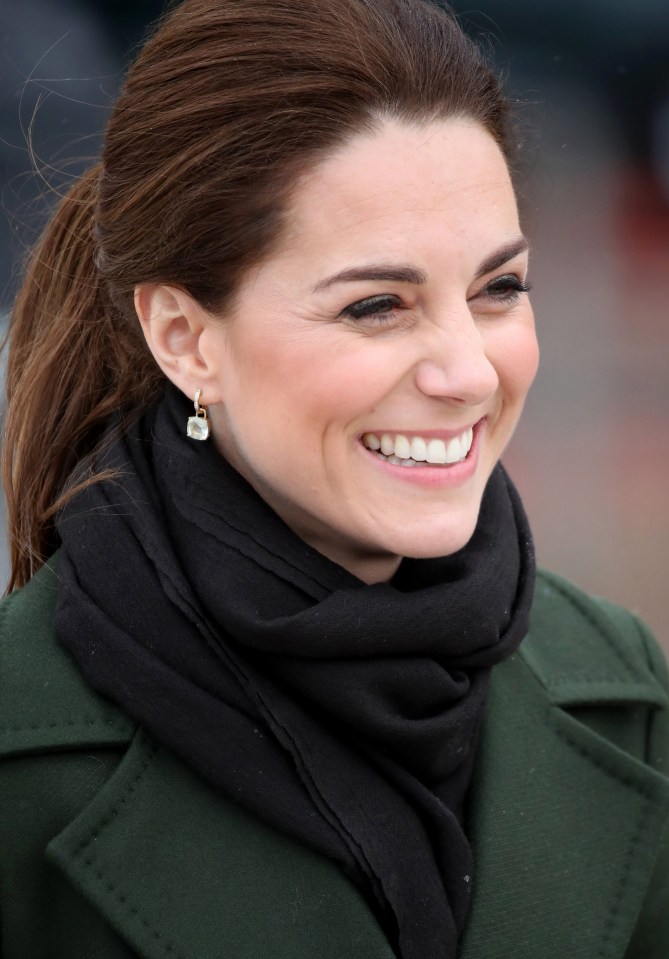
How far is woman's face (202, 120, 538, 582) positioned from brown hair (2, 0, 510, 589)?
58 millimetres

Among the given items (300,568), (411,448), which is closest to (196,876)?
(300,568)

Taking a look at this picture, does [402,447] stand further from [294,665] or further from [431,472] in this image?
[294,665]

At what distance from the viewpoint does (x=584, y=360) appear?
242 inches

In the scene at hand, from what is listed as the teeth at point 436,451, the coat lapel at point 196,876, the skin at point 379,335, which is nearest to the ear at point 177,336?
the skin at point 379,335

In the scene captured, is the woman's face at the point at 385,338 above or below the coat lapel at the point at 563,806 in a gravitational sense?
above

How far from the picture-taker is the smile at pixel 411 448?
1888 mm

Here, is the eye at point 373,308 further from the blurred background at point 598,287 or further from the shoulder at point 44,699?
the blurred background at point 598,287

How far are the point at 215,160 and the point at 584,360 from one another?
4.54 m

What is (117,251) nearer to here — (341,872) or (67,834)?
(67,834)

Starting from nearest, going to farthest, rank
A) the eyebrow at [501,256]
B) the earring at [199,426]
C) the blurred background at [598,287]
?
1. the eyebrow at [501,256]
2. the earring at [199,426]
3. the blurred background at [598,287]

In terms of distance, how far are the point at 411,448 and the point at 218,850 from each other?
69 cm

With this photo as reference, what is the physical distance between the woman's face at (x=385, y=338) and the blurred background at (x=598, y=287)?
2759 millimetres

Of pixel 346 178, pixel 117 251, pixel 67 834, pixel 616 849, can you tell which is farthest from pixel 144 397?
pixel 616 849

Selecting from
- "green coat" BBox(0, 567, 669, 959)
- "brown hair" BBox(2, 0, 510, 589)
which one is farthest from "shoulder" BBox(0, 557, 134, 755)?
"brown hair" BBox(2, 0, 510, 589)
